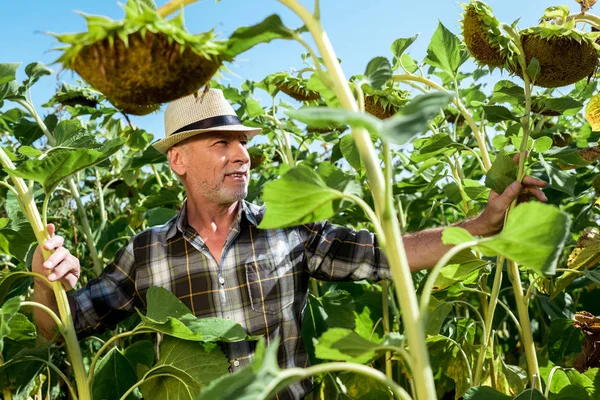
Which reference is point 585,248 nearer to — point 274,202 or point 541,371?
point 541,371

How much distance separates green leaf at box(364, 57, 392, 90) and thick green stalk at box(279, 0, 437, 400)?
11cm

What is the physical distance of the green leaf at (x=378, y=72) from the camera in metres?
1.30

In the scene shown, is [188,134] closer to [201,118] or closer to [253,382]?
[201,118]

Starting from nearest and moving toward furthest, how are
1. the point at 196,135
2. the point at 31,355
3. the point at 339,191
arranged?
the point at 339,191 → the point at 31,355 → the point at 196,135

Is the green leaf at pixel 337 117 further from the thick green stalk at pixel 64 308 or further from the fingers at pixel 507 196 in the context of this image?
the thick green stalk at pixel 64 308

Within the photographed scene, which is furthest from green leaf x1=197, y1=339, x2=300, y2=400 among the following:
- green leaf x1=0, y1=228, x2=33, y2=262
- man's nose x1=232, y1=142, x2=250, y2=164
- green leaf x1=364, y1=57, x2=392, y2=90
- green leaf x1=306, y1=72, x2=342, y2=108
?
man's nose x1=232, y1=142, x2=250, y2=164

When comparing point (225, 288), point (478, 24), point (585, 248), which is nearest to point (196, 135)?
point (225, 288)

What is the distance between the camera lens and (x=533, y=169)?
3.32m

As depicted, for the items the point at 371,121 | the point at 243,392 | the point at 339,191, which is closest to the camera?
the point at 371,121

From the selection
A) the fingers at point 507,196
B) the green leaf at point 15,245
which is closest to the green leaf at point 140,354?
the green leaf at point 15,245

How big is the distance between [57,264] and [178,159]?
843 millimetres

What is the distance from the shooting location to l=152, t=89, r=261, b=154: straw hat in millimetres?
2699

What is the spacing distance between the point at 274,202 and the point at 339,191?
0.13m

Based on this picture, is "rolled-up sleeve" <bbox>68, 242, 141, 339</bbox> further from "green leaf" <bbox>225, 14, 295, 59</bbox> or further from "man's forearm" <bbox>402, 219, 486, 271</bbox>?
"green leaf" <bbox>225, 14, 295, 59</bbox>
